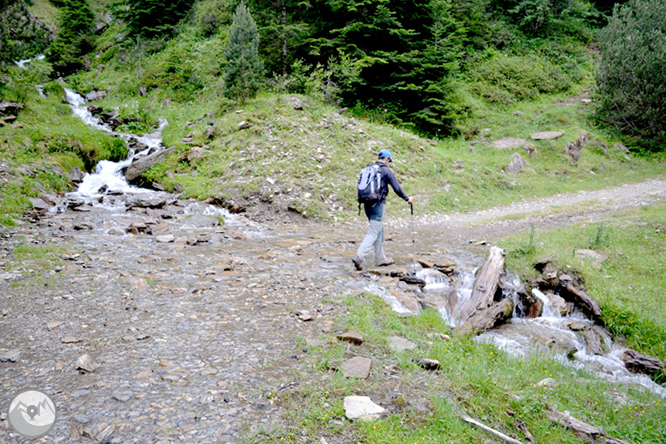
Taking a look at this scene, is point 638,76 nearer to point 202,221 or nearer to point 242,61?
point 242,61

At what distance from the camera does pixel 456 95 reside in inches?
927

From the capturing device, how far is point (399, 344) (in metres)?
4.91

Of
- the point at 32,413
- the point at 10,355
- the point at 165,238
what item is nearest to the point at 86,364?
the point at 32,413

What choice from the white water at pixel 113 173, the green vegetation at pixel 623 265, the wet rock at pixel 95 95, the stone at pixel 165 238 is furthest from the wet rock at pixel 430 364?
the wet rock at pixel 95 95

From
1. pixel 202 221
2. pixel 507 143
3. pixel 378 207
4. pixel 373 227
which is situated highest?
pixel 507 143

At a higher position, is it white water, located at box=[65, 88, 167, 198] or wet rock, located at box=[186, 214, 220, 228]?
white water, located at box=[65, 88, 167, 198]

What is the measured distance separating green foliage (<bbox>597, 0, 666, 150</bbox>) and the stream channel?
1901 centimetres

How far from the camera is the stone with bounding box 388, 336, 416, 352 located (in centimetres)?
479

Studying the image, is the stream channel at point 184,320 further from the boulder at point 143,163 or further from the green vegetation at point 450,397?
the boulder at point 143,163

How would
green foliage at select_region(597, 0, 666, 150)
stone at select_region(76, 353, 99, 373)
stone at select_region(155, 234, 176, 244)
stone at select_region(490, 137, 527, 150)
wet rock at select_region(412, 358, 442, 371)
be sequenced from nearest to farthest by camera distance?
stone at select_region(76, 353, 99, 373) < wet rock at select_region(412, 358, 442, 371) < stone at select_region(155, 234, 176, 244) < green foliage at select_region(597, 0, 666, 150) < stone at select_region(490, 137, 527, 150)

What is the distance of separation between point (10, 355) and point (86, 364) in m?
0.96

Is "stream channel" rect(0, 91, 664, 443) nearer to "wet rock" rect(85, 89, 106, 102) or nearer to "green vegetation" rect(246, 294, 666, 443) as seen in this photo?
"green vegetation" rect(246, 294, 666, 443)

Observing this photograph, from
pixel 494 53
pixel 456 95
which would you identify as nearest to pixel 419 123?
pixel 456 95

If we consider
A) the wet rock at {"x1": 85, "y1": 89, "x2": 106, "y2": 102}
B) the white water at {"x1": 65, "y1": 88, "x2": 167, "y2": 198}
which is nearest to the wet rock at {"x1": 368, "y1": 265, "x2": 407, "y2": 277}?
the white water at {"x1": 65, "y1": 88, "x2": 167, "y2": 198}
